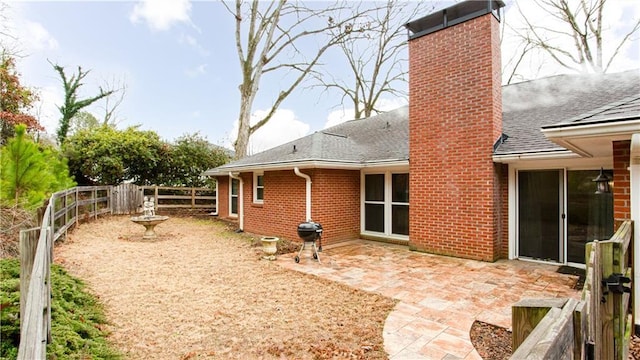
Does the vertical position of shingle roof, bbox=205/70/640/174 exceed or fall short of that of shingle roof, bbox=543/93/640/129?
it exceeds it

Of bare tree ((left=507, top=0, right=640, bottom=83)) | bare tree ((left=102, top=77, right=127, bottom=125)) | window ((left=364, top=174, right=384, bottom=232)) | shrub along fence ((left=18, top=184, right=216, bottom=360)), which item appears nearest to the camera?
shrub along fence ((left=18, top=184, right=216, bottom=360))

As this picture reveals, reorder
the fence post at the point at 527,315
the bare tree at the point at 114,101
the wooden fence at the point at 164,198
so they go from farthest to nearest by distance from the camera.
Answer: the bare tree at the point at 114,101
the wooden fence at the point at 164,198
the fence post at the point at 527,315

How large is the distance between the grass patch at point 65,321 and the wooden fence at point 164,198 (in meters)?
11.1

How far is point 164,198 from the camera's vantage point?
16062 millimetres

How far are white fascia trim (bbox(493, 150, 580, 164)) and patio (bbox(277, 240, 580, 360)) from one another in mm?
2201

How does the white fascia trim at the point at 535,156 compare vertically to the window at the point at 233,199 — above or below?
above

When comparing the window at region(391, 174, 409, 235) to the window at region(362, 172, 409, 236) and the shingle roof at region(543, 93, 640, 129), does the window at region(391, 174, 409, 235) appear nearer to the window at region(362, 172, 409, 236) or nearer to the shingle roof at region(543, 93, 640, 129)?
the window at region(362, 172, 409, 236)

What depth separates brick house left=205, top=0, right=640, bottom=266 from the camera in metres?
6.52

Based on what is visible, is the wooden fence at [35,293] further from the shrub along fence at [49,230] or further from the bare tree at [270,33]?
the bare tree at [270,33]

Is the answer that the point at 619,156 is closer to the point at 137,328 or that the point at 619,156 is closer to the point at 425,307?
the point at 425,307

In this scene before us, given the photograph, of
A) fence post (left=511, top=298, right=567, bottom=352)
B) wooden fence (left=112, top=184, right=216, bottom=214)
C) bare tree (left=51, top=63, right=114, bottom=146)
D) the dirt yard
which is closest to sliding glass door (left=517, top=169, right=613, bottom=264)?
the dirt yard

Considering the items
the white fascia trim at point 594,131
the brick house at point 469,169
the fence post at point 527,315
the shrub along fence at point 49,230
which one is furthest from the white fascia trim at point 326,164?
the fence post at point 527,315

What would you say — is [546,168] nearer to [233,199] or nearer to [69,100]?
[233,199]

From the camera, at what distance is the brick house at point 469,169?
6.52 m
